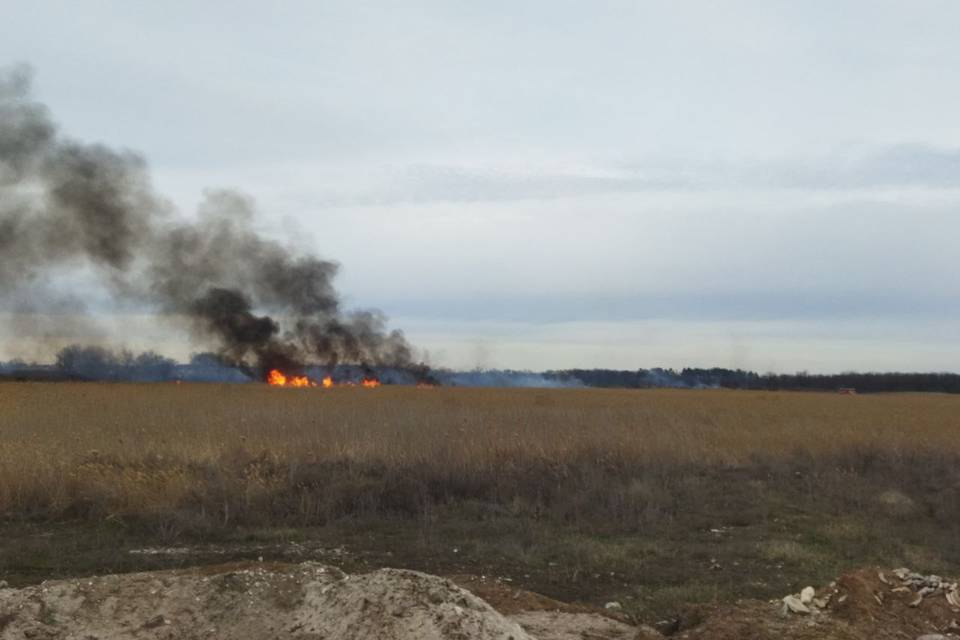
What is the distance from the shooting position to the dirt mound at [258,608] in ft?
17.3

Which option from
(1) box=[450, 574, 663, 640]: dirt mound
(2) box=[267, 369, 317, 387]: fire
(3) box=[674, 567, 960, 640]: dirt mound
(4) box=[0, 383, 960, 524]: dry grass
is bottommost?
(1) box=[450, 574, 663, 640]: dirt mound

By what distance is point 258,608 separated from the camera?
6051mm

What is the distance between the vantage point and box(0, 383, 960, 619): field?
30.2 ft

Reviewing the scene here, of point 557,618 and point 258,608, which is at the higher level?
point 258,608

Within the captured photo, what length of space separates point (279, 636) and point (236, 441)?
8.70 metres

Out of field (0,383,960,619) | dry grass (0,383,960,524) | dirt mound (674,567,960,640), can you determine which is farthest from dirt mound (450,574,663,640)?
dry grass (0,383,960,524)

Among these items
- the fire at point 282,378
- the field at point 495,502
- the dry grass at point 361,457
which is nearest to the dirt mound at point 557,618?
the field at point 495,502

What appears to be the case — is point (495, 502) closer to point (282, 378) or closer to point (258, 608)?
point (258, 608)

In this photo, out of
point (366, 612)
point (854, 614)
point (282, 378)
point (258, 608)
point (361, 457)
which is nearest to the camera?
point (366, 612)

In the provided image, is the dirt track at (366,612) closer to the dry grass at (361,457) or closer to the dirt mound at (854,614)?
the dirt mound at (854,614)

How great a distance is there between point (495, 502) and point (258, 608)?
20.3 ft

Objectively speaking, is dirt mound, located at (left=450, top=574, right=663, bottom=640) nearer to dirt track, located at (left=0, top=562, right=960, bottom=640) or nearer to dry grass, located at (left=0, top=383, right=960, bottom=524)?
dirt track, located at (left=0, top=562, right=960, bottom=640)

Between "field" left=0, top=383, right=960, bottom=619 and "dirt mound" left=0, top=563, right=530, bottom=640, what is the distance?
258 centimetres

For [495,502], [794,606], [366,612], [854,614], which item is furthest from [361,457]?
[854,614]
